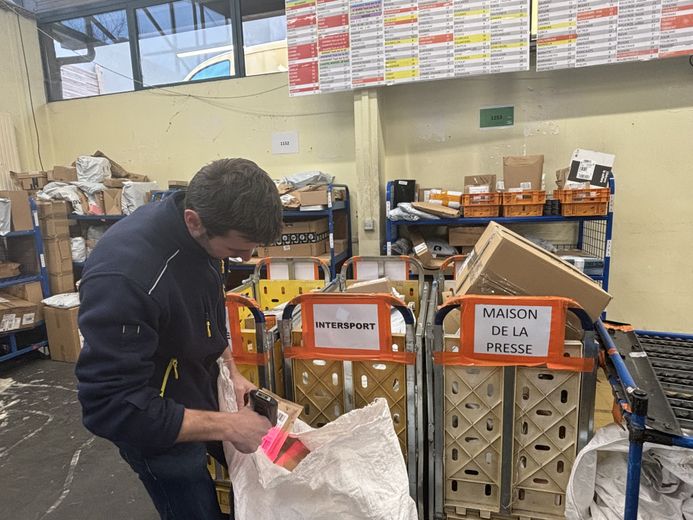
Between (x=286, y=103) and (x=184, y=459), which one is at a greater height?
(x=286, y=103)

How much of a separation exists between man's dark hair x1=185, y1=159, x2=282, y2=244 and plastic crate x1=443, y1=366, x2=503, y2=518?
39.4 inches

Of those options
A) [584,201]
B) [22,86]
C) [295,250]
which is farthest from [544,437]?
[22,86]

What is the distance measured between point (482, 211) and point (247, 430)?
252cm

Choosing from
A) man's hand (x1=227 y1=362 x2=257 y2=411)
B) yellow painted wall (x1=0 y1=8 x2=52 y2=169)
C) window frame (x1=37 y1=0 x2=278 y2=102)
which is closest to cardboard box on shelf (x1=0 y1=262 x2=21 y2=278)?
yellow painted wall (x1=0 y1=8 x2=52 y2=169)

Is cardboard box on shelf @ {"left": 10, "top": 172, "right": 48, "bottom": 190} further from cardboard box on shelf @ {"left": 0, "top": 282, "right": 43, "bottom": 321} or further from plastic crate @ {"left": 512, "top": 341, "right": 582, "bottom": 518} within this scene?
plastic crate @ {"left": 512, "top": 341, "right": 582, "bottom": 518}

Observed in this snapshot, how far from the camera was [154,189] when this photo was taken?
4.46 metres

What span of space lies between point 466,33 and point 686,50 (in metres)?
1.44

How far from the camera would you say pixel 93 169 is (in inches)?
171

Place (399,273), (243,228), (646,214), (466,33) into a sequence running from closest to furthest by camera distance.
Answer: (243,228)
(399,273)
(466,33)
(646,214)

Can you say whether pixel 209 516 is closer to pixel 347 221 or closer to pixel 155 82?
pixel 347 221

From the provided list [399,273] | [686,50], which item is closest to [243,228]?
[399,273]

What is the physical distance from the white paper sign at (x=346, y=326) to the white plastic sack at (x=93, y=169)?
3631 millimetres

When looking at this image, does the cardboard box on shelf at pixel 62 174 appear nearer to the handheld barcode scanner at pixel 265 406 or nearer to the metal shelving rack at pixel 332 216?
the metal shelving rack at pixel 332 216

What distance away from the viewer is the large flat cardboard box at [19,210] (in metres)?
3.72
